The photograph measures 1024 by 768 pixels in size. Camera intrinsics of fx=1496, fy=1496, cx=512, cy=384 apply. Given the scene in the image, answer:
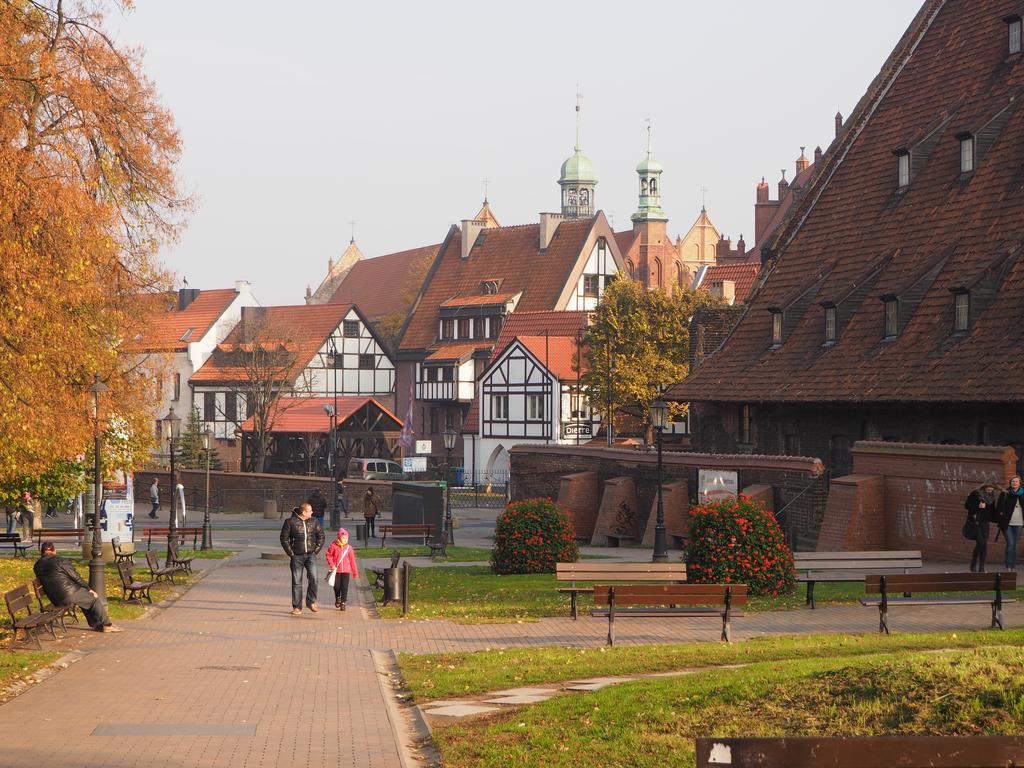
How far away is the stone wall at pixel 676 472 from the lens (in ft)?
117

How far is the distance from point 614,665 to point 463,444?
72019mm

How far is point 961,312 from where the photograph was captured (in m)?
33.5

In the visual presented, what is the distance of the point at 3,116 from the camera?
22.2m

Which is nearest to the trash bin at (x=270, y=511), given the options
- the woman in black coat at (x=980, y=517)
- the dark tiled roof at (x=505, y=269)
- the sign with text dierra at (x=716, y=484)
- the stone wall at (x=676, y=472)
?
the stone wall at (x=676, y=472)

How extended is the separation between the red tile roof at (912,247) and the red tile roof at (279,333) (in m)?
49.4

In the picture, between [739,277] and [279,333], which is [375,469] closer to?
[279,333]

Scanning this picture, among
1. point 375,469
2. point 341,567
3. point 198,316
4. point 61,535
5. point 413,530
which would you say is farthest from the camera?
point 198,316

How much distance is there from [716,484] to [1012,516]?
13.1m

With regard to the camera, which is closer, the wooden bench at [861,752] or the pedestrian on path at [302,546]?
the wooden bench at [861,752]

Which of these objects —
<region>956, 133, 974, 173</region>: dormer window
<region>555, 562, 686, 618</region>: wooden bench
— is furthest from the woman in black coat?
<region>956, 133, 974, 173</region>: dormer window

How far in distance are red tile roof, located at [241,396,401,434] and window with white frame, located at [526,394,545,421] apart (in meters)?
7.26

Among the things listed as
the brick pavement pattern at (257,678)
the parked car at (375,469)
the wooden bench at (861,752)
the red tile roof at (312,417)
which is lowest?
the brick pavement pattern at (257,678)

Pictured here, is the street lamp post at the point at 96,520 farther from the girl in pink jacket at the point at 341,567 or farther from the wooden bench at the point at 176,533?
the wooden bench at the point at 176,533

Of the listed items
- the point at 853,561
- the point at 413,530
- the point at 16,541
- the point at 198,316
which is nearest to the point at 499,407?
the point at 198,316
